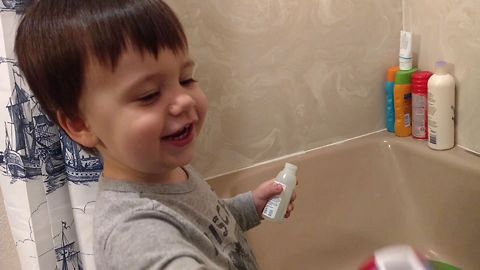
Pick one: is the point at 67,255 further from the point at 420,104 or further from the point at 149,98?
the point at 420,104

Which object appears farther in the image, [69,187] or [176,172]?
[69,187]

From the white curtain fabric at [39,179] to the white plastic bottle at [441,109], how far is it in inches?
31.3

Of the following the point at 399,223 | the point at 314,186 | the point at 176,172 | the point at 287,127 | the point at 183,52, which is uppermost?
the point at 183,52

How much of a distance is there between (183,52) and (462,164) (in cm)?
80

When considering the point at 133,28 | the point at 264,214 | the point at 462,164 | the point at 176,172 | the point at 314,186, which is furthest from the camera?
the point at 314,186

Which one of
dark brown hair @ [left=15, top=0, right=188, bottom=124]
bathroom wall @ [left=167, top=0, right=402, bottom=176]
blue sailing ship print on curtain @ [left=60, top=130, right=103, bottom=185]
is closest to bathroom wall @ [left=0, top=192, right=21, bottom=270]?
blue sailing ship print on curtain @ [left=60, top=130, right=103, bottom=185]

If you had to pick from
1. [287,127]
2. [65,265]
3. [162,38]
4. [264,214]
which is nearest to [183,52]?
[162,38]

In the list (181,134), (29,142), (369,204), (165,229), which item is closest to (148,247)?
(165,229)

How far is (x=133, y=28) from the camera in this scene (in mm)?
615

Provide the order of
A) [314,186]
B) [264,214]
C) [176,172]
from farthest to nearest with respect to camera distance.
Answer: [314,186] < [264,214] < [176,172]

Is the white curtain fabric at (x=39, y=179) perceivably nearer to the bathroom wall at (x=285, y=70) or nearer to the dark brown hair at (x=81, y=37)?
the dark brown hair at (x=81, y=37)

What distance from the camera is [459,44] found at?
119 centimetres

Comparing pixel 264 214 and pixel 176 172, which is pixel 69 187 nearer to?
pixel 176 172

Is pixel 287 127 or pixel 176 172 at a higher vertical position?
pixel 176 172
